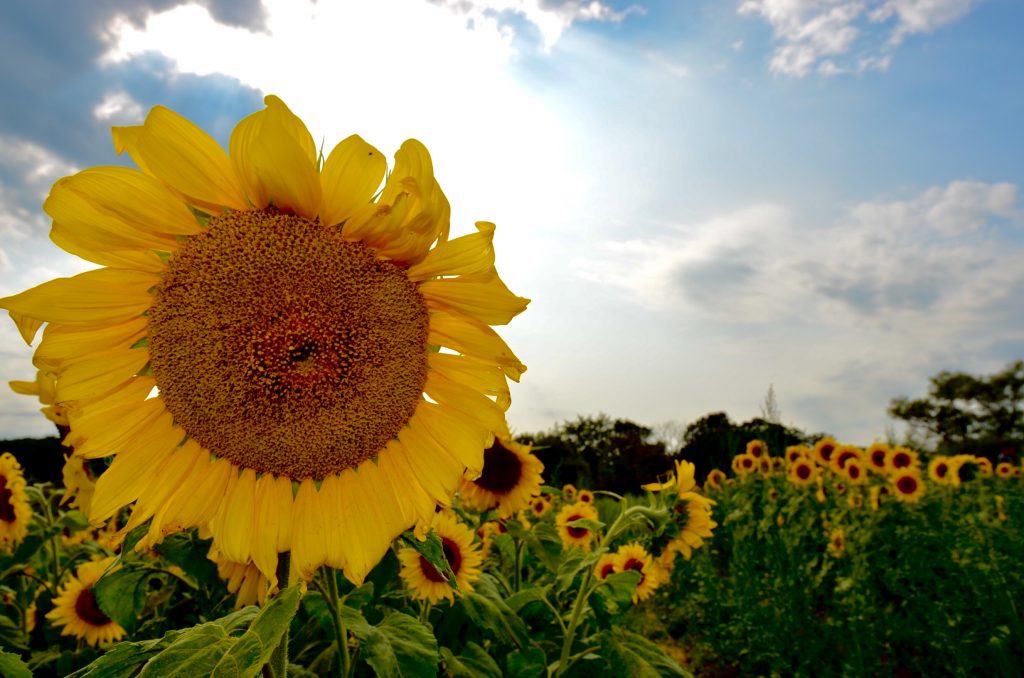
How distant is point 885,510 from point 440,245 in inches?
272

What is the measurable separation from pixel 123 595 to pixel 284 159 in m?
1.69

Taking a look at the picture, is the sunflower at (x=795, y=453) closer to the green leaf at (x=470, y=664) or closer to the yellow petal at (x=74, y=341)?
the green leaf at (x=470, y=664)

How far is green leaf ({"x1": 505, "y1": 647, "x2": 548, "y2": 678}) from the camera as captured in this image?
7.80 ft

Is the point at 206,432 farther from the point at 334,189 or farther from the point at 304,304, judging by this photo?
the point at 334,189

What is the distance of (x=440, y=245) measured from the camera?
143cm

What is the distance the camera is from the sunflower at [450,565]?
2.81 meters

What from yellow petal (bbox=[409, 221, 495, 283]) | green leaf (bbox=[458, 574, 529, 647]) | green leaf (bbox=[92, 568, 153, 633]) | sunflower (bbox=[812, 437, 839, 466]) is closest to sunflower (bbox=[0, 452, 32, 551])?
green leaf (bbox=[92, 568, 153, 633])

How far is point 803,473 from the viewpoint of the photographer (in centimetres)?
777

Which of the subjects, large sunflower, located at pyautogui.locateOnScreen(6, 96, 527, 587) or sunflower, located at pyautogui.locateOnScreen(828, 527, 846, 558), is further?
sunflower, located at pyautogui.locateOnScreen(828, 527, 846, 558)

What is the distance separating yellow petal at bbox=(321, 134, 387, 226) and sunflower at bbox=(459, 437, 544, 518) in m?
2.48

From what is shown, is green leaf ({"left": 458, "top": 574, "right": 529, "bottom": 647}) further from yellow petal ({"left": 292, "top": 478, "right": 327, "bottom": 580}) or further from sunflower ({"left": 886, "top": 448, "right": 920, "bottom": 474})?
sunflower ({"left": 886, "top": 448, "right": 920, "bottom": 474})

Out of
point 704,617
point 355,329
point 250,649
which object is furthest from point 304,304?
point 704,617

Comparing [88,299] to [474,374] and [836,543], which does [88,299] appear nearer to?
[474,374]

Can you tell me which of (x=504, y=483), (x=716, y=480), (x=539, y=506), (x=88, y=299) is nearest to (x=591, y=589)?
(x=504, y=483)
